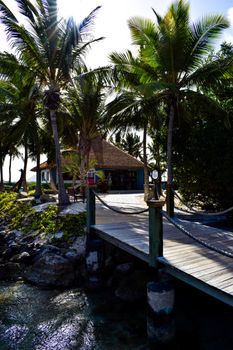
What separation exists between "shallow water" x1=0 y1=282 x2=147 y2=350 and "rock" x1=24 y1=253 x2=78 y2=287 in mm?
336

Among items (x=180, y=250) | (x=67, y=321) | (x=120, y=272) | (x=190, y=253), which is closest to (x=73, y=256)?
(x=120, y=272)

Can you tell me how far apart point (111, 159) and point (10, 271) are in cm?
1849

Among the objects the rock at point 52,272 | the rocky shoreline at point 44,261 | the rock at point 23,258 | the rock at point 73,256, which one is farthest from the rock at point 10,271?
the rock at point 73,256

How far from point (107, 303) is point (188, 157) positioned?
6567mm

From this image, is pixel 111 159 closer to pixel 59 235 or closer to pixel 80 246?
pixel 59 235

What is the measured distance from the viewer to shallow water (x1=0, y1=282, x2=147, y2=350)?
514 centimetres

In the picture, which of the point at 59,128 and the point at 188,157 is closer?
the point at 188,157

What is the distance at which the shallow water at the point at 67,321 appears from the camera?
202 inches

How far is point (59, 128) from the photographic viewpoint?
1631 cm

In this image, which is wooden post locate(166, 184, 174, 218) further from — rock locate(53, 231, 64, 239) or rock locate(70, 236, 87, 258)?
rock locate(53, 231, 64, 239)

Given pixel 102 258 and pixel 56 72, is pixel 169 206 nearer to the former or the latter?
pixel 102 258

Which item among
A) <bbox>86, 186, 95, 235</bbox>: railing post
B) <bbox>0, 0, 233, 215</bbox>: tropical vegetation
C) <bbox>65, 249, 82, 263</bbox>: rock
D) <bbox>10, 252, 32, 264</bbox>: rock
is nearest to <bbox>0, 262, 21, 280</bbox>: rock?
<bbox>10, 252, 32, 264</bbox>: rock

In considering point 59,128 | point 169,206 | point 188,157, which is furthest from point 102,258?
point 59,128

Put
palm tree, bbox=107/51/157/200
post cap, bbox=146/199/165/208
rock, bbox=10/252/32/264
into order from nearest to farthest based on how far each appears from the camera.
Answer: post cap, bbox=146/199/165/208
rock, bbox=10/252/32/264
palm tree, bbox=107/51/157/200
